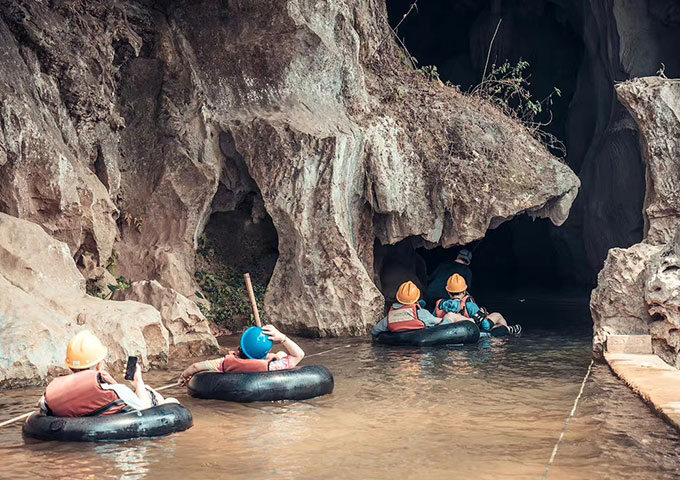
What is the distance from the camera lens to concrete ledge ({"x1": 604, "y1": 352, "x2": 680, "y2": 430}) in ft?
26.4

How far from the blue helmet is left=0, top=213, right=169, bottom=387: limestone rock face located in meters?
2.29

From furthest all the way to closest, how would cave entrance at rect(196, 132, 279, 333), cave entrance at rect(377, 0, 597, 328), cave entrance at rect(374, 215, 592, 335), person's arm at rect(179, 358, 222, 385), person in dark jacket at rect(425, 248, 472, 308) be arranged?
cave entrance at rect(377, 0, 597, 328), cave entrance at rect(374, 215, 592, 335), person in dark jacket at rect(425, 248, 472, 308), cave entrance at rect(196, 132, 279, 333), person's arm at rect(179, 358, 222, 385)

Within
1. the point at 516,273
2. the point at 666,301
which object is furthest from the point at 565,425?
the point at 516,273

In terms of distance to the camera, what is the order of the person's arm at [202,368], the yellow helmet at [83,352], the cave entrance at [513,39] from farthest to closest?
the cave entrance at [513,39] < the person's arm at [202,368] < the yellow helmet at [83,352]

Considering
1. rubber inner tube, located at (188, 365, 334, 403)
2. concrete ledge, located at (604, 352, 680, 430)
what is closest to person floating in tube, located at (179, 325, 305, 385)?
rubber inner tube, located at (188, 365, 334, 403)

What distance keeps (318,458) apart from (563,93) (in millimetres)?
21701

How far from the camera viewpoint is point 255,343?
9.70 metres

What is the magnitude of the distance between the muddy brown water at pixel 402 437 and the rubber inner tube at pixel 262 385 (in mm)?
122

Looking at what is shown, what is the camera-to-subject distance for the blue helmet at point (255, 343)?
9.67 metres

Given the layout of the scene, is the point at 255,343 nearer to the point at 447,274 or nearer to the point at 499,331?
the point at 499,331

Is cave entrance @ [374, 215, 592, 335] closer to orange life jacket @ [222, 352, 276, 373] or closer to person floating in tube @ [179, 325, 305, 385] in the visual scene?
person floating in tube @ [179, 325, 305, 385]

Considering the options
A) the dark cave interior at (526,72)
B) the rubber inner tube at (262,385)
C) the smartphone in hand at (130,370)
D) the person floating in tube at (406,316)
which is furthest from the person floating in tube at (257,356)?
the dark cave interior at (526,72)

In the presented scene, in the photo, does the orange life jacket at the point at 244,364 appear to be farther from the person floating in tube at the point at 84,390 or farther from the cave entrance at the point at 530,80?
the cave entrance at the point at 530,80

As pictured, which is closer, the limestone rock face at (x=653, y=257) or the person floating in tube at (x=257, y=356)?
the person floating in tube at (x=257, y=356)
